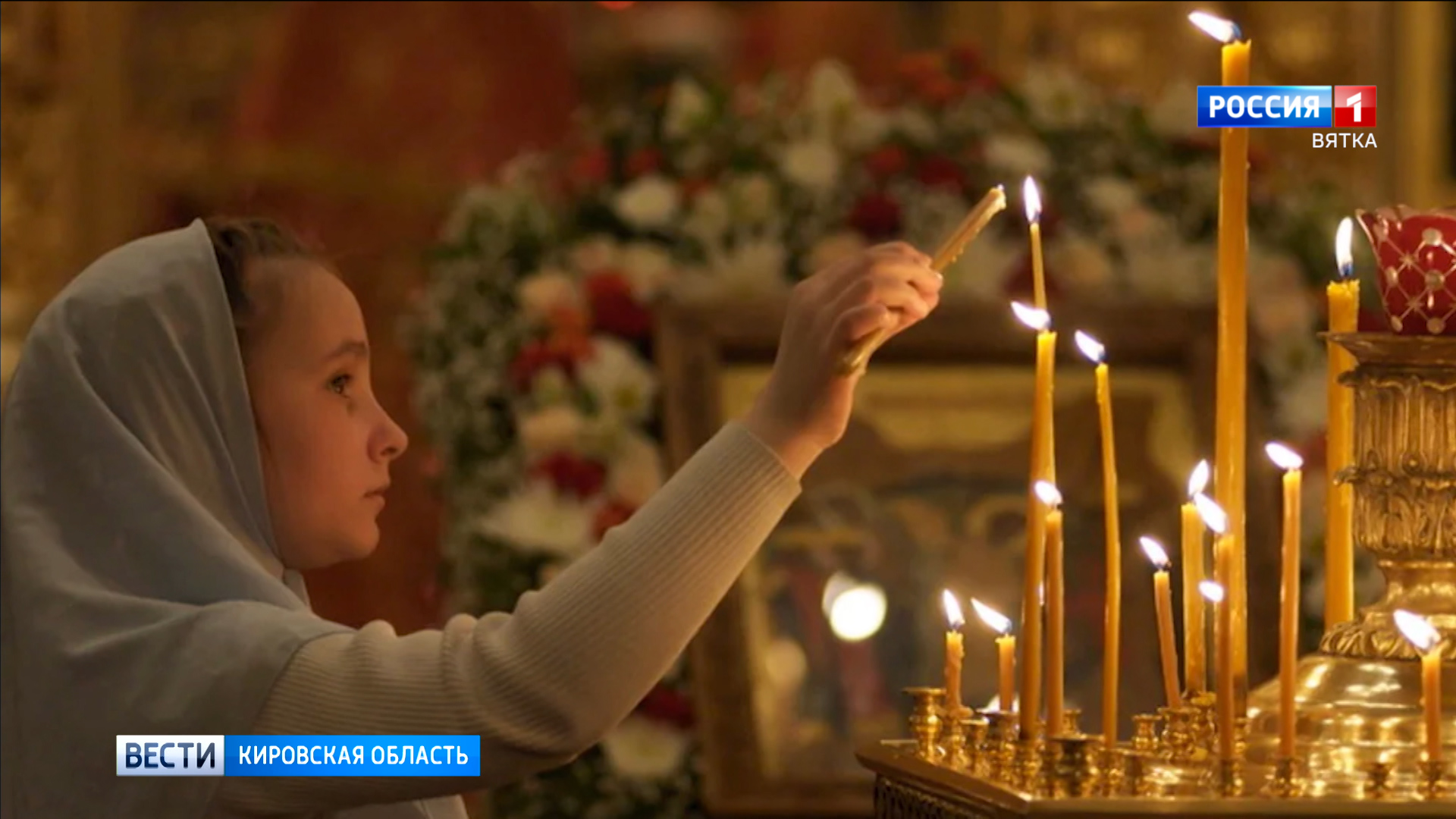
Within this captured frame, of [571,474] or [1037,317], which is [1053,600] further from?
[571,474]

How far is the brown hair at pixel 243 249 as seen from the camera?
1785 millimetres

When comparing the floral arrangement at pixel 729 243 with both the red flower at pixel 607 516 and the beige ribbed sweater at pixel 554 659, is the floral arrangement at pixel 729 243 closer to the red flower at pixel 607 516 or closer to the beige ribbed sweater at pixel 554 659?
the red flower at pixel 607 516

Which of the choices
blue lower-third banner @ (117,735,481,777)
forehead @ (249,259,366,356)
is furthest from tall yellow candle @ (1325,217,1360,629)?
forehead @ (249,259,366,356)

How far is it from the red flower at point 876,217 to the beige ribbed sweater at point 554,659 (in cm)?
180

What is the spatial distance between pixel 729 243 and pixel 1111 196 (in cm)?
52

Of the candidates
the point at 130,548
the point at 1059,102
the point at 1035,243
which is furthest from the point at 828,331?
the point at 1059,102

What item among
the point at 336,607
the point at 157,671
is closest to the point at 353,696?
the point at 157,671

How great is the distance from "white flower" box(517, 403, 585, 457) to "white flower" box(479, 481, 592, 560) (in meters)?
0.05

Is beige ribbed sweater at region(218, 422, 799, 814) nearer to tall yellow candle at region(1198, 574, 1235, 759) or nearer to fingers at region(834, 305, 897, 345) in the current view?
fingers at region(834, 305, 897, 345)

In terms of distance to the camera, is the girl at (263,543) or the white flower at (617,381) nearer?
the girl at (263,543)

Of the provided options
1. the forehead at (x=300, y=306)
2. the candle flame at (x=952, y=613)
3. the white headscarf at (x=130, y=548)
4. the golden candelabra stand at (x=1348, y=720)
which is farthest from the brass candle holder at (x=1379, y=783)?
the forehead at (x=300, y=306)


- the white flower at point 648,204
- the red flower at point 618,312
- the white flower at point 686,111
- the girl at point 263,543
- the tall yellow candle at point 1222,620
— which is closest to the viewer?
the tall yellow candle at point 1222,620

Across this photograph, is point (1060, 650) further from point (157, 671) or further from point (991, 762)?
point (157, 671)

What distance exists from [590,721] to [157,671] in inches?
11.1
